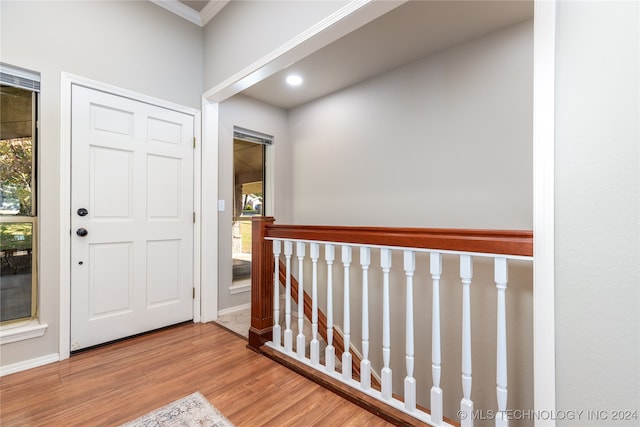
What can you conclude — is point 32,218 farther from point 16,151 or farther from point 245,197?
point 245,197

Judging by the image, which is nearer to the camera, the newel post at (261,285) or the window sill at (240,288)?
the newel post at (261,285)

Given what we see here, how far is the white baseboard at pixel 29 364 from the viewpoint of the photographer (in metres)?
1.79

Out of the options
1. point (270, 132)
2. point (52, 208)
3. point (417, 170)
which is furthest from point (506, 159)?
point (52, 208)

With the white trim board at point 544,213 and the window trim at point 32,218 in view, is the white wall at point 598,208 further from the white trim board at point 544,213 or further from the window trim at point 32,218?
the window trim at point 32,218

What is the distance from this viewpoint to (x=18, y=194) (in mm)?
1899

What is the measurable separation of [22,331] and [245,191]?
7.24 ft

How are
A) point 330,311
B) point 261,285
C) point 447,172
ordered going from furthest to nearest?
point 447,172 < point 261,285 < point 330,311

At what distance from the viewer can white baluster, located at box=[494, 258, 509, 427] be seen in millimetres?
1160


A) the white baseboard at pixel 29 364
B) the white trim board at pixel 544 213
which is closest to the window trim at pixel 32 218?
the white baseboard at pixel 29 364

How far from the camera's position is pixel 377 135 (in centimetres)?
312

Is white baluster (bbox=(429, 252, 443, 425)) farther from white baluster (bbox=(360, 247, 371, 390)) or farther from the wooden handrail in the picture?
white baluster (bbox=(360, 247, 371, 390))

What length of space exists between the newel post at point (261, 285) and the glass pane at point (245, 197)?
1.21 m

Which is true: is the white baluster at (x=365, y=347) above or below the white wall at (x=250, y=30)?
below

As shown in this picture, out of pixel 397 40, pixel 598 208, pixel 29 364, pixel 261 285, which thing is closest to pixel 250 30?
pixel 397 40
